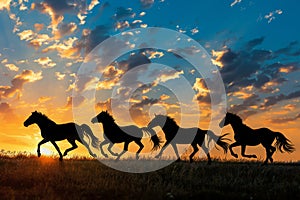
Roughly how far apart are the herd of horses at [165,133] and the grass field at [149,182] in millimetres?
3031

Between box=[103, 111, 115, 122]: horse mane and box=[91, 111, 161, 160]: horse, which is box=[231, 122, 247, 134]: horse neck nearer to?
box=[91, 111, 161, 160]: horse

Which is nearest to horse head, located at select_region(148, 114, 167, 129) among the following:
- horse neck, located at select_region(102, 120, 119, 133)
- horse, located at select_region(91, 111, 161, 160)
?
horse, located at select_region(91, 111, 161, 160)

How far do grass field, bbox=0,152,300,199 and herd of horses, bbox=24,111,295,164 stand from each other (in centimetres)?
303

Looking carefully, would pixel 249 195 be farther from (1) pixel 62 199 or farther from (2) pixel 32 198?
(2) pixel 32 198

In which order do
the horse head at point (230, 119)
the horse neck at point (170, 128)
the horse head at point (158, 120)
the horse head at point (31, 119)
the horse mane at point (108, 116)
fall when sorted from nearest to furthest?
the horse head at point (230, 119) < the horse head at point (31, 119) < the horse neck at point (170, 128) < the horse head at point (158, 120) < the horse mane at point (108, 116)

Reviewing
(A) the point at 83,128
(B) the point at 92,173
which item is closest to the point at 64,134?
(A) the point at 83,128

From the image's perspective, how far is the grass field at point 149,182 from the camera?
12.4 meters

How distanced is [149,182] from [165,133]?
22.7 ft

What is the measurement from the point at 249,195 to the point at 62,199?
19.2 ft

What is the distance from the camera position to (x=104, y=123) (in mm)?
21781

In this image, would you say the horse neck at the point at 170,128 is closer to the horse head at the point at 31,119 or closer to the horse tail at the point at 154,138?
the horse tail at the point at 154,138

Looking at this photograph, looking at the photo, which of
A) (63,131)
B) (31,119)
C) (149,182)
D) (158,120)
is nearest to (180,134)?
(158,120)

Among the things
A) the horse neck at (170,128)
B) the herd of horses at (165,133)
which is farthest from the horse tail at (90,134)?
the horse neck at (170,128)

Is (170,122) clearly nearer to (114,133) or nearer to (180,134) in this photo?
(180,134)
